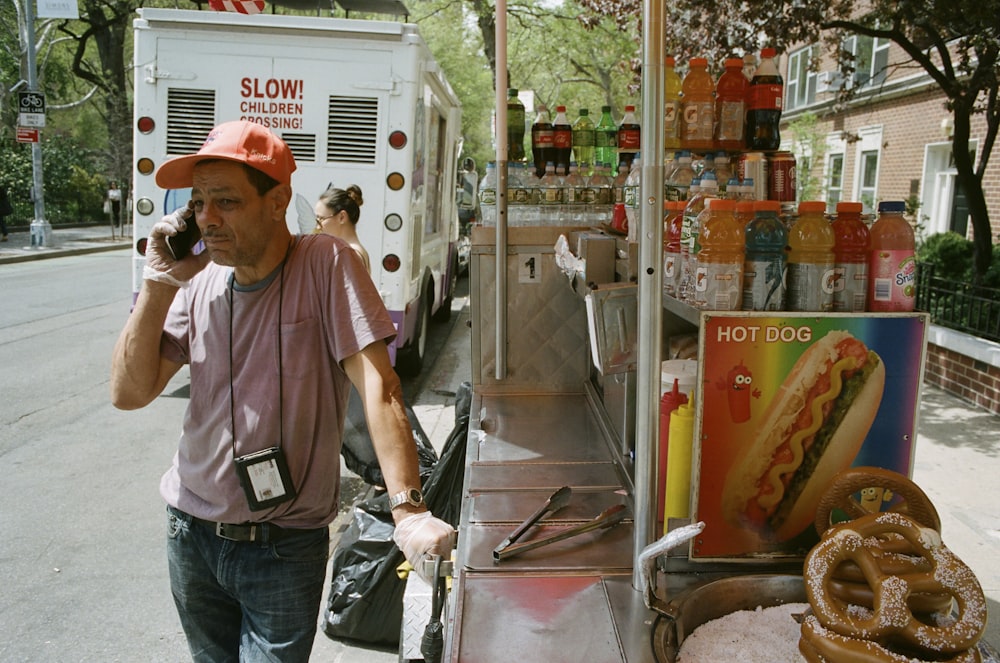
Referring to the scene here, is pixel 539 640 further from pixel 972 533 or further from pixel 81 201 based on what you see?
pixel 81 201

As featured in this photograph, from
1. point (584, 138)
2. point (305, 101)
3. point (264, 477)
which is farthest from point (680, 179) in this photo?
point (305, 101)

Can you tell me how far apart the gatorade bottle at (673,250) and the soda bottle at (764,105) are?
0.48 m

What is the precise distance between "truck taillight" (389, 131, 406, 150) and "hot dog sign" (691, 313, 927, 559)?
5395mm

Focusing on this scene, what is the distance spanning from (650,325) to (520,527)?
0.88 meters

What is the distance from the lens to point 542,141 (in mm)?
4418

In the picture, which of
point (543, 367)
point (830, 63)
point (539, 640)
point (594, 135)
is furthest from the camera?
point (830, 63)

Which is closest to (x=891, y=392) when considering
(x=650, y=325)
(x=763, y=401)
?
(x=763, y=401)

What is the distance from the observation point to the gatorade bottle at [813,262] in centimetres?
210

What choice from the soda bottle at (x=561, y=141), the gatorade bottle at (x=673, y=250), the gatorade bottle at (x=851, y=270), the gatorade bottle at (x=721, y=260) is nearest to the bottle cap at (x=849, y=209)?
the gatorade bottle at (x=851, y=270)

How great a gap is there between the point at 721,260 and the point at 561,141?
2.49 metres

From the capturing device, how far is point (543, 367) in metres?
4.41

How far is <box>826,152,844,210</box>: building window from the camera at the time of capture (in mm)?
20391

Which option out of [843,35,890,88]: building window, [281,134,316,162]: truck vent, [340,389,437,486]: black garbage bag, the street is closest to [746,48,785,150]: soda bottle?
[340,389,437,486]: black garbage bag

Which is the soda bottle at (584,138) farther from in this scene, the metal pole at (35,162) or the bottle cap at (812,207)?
the metal pole at (35,162)
